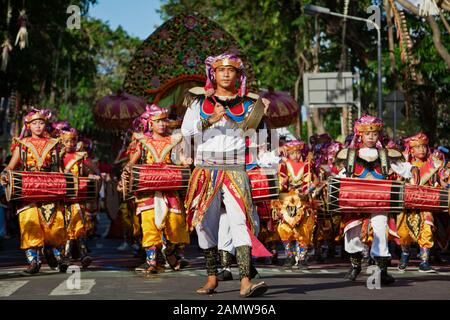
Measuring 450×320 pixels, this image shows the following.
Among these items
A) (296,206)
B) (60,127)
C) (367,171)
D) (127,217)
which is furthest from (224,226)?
(127,217)

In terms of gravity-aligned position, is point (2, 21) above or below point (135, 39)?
below

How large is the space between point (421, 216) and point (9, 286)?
5.97 meters

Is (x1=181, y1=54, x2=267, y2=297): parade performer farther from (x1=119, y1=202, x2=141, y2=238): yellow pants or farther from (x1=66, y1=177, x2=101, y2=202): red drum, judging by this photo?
(x1=119, y1=202, x2=141, y2=238): yellow pants

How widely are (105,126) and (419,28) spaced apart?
8.56 meters

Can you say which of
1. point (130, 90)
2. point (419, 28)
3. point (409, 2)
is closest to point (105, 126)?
point (130, 90)

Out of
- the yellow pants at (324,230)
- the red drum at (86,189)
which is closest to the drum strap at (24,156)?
the red drum at (86,189)

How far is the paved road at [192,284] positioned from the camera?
1051 cm

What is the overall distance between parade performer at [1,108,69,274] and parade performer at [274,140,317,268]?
322cm

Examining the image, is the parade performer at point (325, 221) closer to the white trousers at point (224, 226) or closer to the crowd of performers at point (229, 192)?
the crowd of performers at point (229, 192)

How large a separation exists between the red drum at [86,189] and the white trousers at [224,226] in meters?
3.66

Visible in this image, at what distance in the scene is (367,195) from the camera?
39.6 feet

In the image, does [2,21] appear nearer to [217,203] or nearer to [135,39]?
[217,203]

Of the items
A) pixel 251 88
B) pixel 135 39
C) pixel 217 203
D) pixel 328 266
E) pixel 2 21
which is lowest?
pixel 328 266

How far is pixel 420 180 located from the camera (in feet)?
51.4
